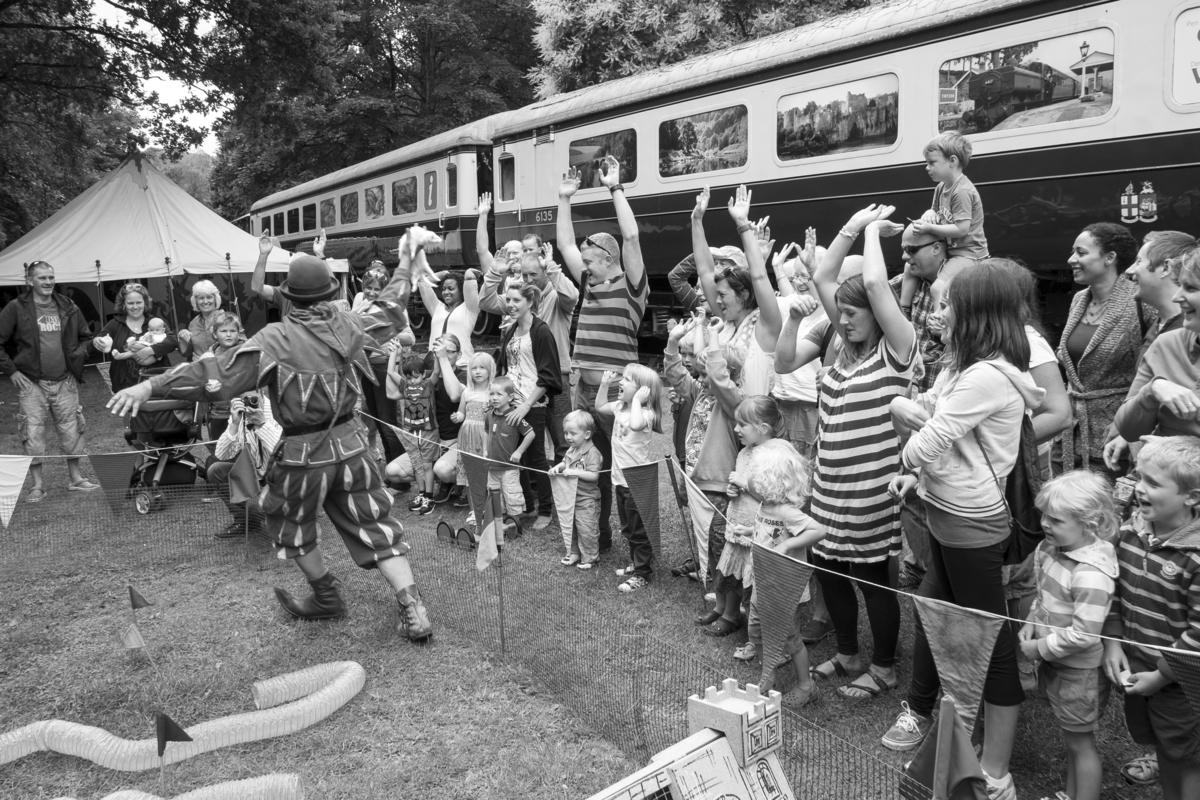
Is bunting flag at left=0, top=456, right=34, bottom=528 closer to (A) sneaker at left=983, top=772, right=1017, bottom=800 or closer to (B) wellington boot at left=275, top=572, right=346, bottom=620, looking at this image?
(B) wellington boot at left=275, top=572, right=346, bottom=620

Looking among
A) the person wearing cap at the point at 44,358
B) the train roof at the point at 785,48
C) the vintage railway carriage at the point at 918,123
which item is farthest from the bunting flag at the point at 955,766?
the train roof at the point at 785,48

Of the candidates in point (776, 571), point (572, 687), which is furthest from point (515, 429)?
point (776, 571)

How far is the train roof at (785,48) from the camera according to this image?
337 inches

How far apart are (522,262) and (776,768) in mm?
4598

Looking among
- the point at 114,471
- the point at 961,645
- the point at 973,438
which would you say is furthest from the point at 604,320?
the point at 114,471

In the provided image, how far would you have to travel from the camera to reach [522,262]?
21.1 feet

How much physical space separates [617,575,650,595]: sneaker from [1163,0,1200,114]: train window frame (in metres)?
5.46

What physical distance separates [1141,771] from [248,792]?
2991 millimetres

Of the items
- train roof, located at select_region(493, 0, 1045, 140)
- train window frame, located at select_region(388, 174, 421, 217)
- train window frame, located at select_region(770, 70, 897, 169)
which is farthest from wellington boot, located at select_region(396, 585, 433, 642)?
train window frame, located at select_region(388, 174, 421, 217)

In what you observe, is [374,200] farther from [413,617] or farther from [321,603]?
[413,617]

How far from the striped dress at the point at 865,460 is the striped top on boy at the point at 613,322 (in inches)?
84.0

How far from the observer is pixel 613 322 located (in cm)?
570

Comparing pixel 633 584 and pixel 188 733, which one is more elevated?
pixel 633 584

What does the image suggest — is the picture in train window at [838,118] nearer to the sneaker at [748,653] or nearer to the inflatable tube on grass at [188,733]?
the sneaker at [748,653]
